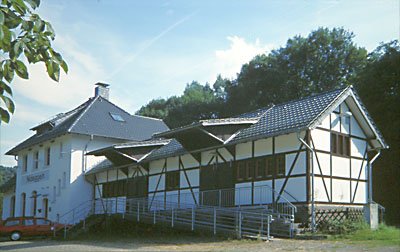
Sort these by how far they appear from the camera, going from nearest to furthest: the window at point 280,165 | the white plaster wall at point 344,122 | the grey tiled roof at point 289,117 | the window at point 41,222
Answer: the grey tiled roof at point 289,117 → the window at point 280,165 → the white plaster wall at point 344,122 → the window at point 41,222

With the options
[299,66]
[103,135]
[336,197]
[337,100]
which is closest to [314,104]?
[337,100]

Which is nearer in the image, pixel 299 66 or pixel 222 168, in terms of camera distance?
pixel 222 168

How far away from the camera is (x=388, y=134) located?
105 ft

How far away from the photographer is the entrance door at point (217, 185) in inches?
922

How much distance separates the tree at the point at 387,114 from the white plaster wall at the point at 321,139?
10.4 metres

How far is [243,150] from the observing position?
76.5 ft

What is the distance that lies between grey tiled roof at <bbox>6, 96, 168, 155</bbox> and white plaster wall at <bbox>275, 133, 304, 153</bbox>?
17.4 metres

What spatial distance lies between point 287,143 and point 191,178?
6462 millimetres

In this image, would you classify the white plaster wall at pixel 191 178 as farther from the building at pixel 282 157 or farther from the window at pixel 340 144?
the window at pixel 340 144

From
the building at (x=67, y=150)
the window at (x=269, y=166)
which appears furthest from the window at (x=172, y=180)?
the building at (x=67, y=150)

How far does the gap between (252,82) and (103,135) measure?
21.0 meters

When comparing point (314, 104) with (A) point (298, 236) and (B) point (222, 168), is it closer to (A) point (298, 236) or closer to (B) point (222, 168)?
(B) point (222, 168)

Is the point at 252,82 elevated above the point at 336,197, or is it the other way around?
the point at 252,82

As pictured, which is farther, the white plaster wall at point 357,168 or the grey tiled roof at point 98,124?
the grey tiled roof at point 98,124
